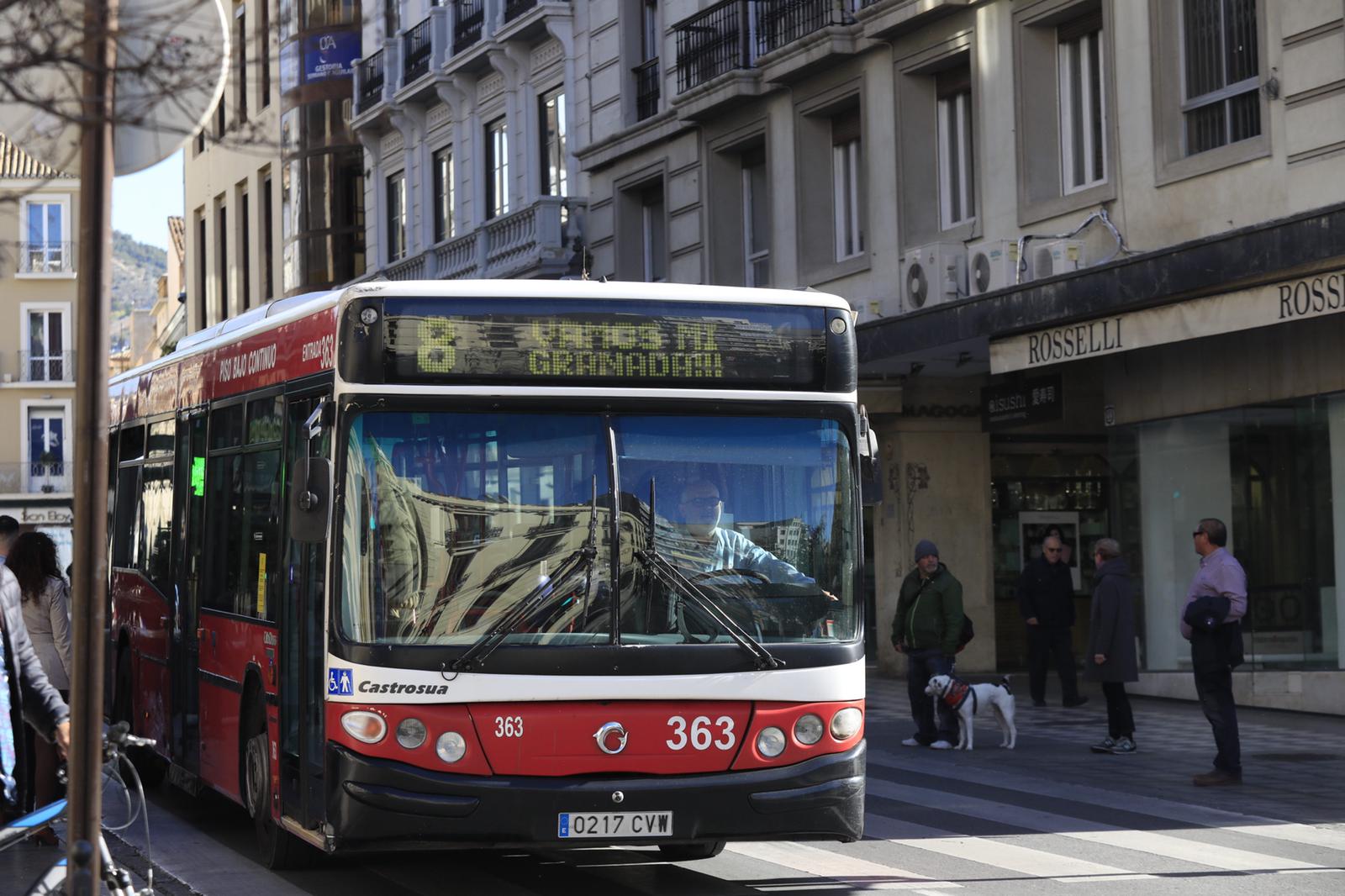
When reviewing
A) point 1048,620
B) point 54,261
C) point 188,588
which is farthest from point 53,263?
point 188,588

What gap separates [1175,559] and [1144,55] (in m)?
5.20

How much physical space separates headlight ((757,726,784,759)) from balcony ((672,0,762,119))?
717 inches

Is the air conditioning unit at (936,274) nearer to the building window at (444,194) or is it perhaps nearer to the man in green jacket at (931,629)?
the man in green jacket at (931,629)

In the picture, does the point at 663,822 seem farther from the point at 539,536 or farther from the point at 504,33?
the point at 504,33

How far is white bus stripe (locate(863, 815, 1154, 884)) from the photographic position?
10.0 meters

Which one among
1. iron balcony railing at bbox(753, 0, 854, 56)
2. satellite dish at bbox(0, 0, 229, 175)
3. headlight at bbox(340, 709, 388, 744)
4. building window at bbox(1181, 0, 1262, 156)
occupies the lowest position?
headlight at bbox(340, 709, 388, 744)

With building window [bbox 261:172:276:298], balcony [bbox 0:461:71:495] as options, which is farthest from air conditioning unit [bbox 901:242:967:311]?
balcony [bbox 0:461:71:495]

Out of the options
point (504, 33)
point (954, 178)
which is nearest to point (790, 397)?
point (954, 178)

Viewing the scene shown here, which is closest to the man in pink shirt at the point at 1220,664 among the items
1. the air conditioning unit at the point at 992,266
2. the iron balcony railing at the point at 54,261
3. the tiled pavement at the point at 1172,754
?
the tiled pavement at the point at 1172,754

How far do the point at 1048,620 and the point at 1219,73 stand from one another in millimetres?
5725

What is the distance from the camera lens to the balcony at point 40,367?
71562 millimetres

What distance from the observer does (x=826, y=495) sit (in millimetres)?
9047

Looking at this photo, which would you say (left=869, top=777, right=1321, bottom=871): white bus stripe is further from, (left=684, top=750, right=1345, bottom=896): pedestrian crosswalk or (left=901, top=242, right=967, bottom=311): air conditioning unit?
(left=901, top=242, right=967, bottom=311): air conditioning unit

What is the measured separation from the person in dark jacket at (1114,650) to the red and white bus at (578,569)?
281 inches
